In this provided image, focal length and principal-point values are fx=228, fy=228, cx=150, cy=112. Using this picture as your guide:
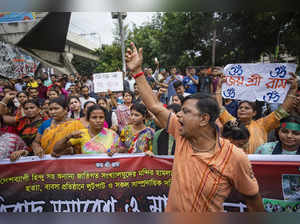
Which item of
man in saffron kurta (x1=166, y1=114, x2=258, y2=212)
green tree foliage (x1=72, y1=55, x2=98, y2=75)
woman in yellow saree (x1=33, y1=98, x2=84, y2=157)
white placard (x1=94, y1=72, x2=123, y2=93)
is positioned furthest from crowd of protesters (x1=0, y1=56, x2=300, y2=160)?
green tree foliage (x1=72, y1=55, x2=98, y2=75)

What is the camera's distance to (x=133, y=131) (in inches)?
→ 111

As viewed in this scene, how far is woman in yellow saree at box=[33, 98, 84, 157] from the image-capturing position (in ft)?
8.71

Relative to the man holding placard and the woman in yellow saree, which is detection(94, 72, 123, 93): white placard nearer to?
the woman in yellow saree

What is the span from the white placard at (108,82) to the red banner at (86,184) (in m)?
3.29

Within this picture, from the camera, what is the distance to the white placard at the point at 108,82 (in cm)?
547

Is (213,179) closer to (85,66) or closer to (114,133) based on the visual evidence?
(114,133)

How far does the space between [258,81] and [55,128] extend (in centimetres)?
265

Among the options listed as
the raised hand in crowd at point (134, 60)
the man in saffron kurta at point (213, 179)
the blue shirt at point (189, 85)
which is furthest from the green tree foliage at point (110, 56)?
the man in saffron kurta at point (213, 179)

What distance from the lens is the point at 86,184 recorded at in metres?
2.35

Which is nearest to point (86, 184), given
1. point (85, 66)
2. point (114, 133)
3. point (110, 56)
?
point (114, 133)

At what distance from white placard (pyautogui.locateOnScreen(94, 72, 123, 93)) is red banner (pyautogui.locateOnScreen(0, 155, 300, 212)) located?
3.29 meters

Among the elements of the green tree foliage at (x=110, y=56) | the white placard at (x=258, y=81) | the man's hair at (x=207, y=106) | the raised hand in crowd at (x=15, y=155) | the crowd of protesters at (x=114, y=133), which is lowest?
the raised hand in crowd at (x=15, y=155)

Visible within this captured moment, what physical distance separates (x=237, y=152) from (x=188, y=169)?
1.09 feet

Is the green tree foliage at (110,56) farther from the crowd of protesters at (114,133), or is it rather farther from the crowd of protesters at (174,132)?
the crowd of protesters at (114,133)
